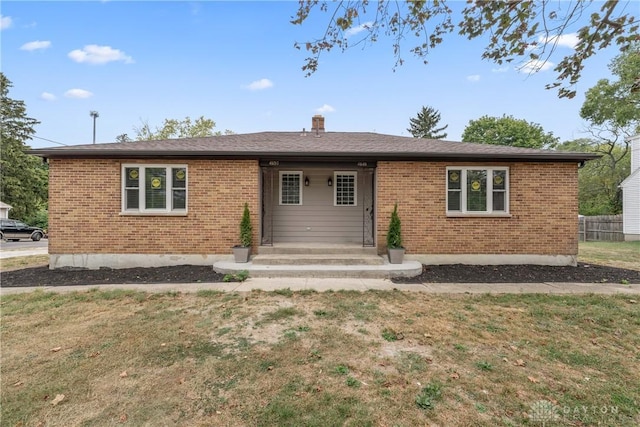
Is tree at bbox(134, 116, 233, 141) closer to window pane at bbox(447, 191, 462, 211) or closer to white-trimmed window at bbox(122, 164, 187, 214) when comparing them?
white-trimmed window at bbox(122, 164, 187, 214)

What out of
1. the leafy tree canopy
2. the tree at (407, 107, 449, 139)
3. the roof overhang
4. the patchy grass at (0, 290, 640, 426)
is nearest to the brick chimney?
the roof overhang

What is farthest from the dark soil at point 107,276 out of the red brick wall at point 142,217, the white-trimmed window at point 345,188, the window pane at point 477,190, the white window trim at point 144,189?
the window pane at point 477,190

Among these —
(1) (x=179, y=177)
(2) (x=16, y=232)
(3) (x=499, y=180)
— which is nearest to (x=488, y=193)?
(3) (x=499, y=180)

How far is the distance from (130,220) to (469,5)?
27.7ft

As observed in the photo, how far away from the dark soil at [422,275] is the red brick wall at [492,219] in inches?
23.0

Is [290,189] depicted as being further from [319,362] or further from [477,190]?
[319,362]

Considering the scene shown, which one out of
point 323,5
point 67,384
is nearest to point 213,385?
point 67,384

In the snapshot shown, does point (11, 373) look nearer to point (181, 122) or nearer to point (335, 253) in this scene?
point (335, 253)

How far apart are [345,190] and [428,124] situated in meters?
37.2

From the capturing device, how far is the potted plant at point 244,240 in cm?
755

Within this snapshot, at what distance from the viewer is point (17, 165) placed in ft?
93.4

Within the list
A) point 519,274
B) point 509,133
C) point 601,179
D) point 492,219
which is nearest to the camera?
point 519,274

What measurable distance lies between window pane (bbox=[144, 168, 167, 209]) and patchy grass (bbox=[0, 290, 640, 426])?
344 cm

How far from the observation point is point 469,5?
321cm
